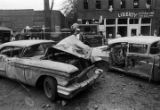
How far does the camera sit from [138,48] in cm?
522

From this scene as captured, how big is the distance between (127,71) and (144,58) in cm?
84

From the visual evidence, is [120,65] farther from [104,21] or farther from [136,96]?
[104,21]

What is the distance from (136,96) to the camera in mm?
4180

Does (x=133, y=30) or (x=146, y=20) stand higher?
(x=146, y=20)

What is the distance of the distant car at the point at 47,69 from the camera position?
141 inches

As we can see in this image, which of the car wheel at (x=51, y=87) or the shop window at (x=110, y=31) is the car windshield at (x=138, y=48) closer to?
the car wheel at (x=51, y=87)

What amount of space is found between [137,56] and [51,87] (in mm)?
3051

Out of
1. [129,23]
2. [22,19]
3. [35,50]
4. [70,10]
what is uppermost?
[70,10]

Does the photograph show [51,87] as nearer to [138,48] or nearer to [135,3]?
[138,48]

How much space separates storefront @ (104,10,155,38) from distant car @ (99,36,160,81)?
17.0 metres

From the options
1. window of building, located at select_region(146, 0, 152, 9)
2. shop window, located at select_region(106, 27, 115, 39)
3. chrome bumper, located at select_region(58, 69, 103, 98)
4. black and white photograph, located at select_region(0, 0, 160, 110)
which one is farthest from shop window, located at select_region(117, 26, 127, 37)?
chrome bumper, located at select_region(58, 69, 103, 98)

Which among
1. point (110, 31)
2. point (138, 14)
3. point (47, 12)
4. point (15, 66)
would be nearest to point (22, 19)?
point (110, 31)

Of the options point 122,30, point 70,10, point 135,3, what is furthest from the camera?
point 70,10

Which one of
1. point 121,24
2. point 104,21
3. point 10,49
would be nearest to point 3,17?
point 104,21
